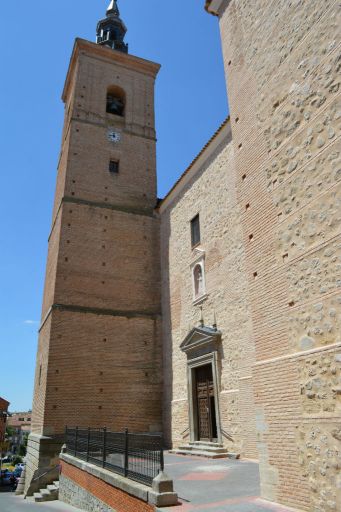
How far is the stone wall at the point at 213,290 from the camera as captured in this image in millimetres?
10180

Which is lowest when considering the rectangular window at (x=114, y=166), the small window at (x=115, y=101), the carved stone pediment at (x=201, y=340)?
the carved stone pediment at (x=201, y=340)

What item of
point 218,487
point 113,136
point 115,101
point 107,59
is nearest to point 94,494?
point 218,487

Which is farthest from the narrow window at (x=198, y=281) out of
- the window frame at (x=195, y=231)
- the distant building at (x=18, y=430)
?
the distant building at (x=18, y=430)

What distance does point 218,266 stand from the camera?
1208 centimetres

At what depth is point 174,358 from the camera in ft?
47.6

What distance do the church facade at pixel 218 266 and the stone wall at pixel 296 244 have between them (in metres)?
0.02

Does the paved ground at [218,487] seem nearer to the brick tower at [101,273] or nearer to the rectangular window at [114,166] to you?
the brick tower at [101,273]

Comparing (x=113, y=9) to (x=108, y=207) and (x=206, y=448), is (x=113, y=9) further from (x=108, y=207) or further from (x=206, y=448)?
(x=206, y=448)

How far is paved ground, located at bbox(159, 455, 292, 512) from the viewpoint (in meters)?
4.70

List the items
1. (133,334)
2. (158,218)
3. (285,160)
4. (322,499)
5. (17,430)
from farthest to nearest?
(17,430), (158,218), (133,334), (285,160), (322,499)

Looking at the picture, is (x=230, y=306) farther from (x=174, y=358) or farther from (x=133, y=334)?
(x=133, y=334)

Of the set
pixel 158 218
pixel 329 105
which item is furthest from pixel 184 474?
pixel 158 218

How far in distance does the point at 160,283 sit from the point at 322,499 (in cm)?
1304

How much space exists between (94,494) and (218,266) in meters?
6.75
